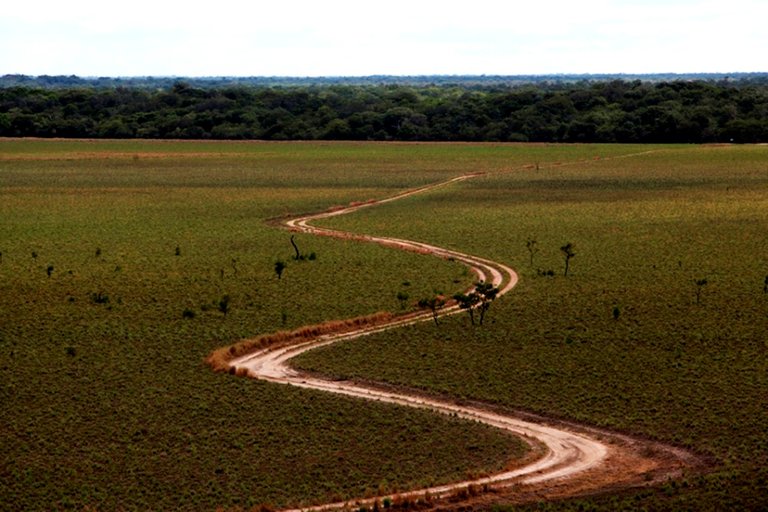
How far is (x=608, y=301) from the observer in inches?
1507

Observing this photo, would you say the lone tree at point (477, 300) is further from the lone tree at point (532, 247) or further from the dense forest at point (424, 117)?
the dense forest at point (424, 117)

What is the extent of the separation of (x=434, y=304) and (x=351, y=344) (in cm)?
405

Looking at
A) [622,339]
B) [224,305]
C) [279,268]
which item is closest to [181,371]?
[224,305]

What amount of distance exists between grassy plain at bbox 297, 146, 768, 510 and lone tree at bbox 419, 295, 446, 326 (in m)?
0.81

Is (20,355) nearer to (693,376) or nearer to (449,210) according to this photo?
(693,376)

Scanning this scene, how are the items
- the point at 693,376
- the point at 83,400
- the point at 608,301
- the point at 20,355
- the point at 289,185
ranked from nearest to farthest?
the point at 83,400, the point at 693,376, the point at 20,355, the point at 608,301, the point at 289,185

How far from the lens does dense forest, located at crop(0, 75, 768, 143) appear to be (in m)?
124

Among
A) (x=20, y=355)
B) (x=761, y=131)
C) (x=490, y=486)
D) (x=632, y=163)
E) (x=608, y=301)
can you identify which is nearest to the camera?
(x=490, y=486)

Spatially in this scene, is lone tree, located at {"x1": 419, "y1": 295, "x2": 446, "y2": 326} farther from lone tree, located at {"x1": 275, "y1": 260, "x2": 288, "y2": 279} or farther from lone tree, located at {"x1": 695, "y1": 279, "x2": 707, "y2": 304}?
lone tree, located at {"x1": 695, "y1": 279, "x2": 707, "y2": 304}

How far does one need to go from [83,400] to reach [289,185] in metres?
55.8

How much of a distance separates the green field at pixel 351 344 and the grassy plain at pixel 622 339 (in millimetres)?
96

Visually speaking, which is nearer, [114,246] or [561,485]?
[561,485]

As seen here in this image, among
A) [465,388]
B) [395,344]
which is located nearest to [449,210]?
[395,344]

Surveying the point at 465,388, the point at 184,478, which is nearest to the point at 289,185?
the point at 465,388
